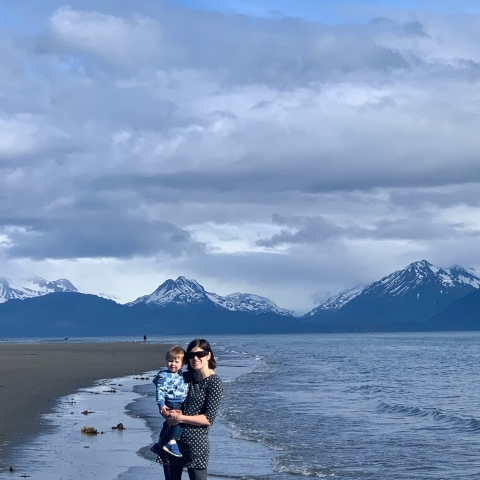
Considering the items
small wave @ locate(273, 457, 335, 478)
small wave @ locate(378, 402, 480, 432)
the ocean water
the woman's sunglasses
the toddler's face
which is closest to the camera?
the toddler's face

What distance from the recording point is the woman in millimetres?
8086

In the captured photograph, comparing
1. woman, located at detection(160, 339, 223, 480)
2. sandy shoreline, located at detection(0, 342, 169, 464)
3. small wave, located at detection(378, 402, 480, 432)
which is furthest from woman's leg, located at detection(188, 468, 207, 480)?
small wave, located at detection(378, 402, 480, 432)

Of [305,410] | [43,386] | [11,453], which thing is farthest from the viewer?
[43,386]

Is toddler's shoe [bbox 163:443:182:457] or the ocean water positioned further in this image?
the ocean water

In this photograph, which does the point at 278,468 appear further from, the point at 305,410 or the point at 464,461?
the point at 305,410

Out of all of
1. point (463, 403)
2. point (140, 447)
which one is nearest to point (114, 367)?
point (463, 403)

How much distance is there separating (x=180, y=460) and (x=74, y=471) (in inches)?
226

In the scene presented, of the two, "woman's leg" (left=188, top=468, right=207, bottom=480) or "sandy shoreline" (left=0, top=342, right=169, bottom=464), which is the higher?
"woman's leg" (left=188, top=468, right=207, bottom=480)

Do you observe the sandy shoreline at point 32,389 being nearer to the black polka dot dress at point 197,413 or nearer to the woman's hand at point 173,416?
the black polka dot dress at point 197,413

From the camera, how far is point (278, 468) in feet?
50.5

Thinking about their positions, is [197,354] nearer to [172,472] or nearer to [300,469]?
[172,472]

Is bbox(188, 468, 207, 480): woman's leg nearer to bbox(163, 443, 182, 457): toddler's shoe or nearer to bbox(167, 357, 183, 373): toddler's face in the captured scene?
bbox(163, 443, 182, 457): toddler's shoe

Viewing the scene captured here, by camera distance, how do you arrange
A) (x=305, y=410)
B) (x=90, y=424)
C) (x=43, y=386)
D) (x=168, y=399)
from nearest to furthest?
(x=168, y=399) < (x=90, y=424) < (x=305, y=410) < (x=43, y=386)

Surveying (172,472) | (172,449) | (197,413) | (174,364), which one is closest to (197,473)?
(172,472)
